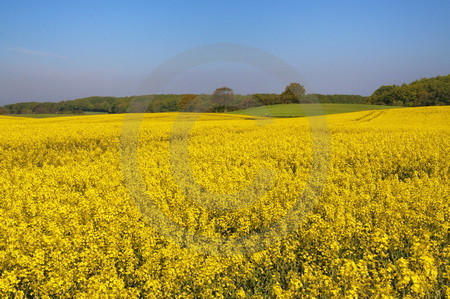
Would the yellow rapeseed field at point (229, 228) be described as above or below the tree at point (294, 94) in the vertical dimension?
below

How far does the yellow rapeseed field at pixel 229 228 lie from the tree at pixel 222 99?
6353 centimetres

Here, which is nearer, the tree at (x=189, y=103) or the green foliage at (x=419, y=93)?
the tree at (x=189, y=103)

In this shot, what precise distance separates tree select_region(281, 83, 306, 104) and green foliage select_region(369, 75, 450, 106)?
952 inches

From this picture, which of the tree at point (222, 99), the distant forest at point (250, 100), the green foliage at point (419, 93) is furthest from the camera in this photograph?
the green foliage at point (419, 93)

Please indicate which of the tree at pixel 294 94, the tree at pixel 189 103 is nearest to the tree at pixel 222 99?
the tree at pixel 189 103

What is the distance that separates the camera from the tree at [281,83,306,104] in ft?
271

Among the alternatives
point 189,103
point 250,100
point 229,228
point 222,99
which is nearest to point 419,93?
point 250,100

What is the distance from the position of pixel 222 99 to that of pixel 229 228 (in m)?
72.3

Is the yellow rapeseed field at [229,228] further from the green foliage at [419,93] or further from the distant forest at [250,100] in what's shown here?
the green foliage at [419,93]

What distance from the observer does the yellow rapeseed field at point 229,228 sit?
14.6 ft

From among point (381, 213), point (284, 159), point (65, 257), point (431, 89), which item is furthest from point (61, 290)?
point (431, 89)

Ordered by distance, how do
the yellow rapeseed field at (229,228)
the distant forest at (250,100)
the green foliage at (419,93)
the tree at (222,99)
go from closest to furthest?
the yellow rapeseed field at (229,228)
the tree at (222,99)
the distant forest at (250,100)
the green foliage at (419,93)

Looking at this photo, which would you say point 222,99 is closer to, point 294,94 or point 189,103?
point 189,103

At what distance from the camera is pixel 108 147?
1703cm
